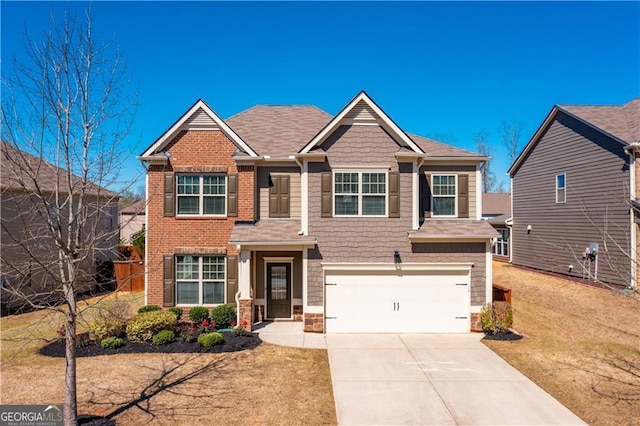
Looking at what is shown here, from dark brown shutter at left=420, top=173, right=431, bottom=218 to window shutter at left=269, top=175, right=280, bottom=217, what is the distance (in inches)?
211

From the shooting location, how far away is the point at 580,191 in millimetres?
20344

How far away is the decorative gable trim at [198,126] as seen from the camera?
A: 13.9m

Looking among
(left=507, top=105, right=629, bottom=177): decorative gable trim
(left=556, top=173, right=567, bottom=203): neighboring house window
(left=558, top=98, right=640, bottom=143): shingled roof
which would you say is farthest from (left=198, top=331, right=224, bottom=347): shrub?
(left=556, top=173, right=567, bottom=203): neighboring house window

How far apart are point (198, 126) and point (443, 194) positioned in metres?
9.40

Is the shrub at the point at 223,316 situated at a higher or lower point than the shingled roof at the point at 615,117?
lower

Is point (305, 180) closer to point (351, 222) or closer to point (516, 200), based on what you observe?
point (351, 222)

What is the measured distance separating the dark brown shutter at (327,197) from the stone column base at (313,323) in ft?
11.3

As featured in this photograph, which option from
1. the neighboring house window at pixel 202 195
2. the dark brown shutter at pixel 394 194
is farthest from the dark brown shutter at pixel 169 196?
the dark brown shutter at pixel 394 194

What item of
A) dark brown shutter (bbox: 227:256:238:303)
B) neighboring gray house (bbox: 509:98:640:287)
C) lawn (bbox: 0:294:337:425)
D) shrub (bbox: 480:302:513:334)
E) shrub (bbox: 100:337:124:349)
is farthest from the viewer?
neighboring gray house (bbox: 509:98:640:287)

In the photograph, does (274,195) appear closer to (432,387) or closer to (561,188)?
(432,387)

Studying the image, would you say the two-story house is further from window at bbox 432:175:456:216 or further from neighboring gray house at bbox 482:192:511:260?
neighboring gray house at bbox 482:192:511:260

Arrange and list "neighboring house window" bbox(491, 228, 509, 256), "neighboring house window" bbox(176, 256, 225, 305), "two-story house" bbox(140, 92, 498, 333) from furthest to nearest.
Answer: "neighboring house window" bbox(491, 228, 509, 256) → "neighboring house window" bbox(176, 256, 225, 305) → "two-story house" bbox(140, 92, 498, 333)

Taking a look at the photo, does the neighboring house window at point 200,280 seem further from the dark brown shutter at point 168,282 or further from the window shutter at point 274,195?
the window shutter at point 274,195

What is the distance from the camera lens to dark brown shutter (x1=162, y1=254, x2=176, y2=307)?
541 inches
